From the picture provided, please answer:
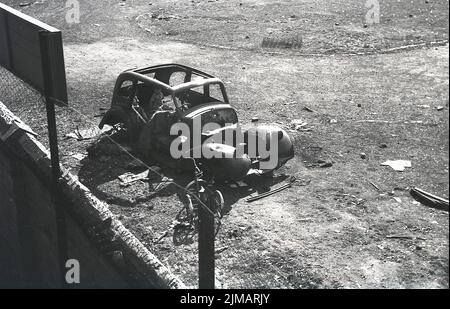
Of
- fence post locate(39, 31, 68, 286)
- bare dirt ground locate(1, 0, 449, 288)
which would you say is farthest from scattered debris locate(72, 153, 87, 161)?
fence post locate(39, 31, 68, 286)

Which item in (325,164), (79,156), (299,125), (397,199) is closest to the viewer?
(397,199)

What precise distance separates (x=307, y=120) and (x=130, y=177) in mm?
3911

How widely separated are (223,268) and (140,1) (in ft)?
51.8

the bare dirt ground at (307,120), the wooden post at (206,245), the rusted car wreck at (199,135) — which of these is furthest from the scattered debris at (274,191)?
the wooden post at (206,245)

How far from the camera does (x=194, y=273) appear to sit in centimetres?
738

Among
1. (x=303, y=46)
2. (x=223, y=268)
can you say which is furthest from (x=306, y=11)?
(x=223, y=268)

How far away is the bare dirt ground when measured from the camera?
7566 mm

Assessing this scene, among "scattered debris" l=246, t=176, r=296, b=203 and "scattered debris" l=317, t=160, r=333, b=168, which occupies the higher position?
"scattered debris" l=317, t=160, r=333, b=168

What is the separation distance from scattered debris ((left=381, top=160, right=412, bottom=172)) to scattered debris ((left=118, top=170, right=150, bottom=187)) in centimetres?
384

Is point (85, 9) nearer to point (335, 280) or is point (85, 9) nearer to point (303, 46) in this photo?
point (303, 46)

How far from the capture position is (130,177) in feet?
32.3

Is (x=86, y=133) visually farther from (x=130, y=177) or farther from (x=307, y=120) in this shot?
(x=307, y=120)

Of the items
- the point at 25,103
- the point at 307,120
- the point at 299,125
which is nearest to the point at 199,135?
the point at 299,125

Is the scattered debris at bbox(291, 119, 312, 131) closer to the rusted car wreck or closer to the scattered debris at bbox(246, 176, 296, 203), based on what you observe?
the rusted car wreck
